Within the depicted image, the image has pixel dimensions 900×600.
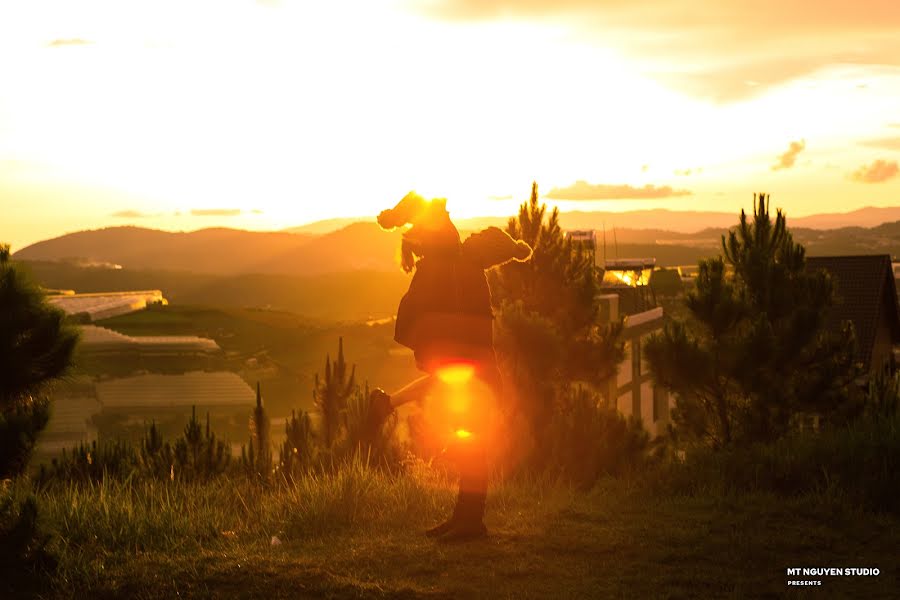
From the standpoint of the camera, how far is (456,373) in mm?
7336

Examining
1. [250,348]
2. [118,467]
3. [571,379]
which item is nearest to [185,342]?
[250,348]

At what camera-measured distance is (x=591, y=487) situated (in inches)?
397

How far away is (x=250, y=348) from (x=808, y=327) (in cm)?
12004

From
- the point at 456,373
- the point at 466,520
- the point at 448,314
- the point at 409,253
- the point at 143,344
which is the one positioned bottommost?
the point at 143,344

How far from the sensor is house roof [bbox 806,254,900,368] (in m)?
35.7

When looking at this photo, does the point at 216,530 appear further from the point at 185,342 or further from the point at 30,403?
the point at 185,342

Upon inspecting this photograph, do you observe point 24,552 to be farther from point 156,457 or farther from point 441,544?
point 156,457

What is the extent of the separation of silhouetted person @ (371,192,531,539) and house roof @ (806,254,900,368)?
30.4m

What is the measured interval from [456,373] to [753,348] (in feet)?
49.0

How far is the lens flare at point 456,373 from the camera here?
289 inches

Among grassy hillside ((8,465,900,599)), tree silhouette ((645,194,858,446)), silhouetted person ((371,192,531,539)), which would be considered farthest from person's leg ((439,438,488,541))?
tree silhouette ((645,194,858,446))

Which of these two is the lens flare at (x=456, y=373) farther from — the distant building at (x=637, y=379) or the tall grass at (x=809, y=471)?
the distant building at (x=637, y=379)

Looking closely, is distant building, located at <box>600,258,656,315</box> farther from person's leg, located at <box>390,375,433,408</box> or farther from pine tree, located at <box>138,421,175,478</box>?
person's leg, located at <box>390,375,433,408</box>

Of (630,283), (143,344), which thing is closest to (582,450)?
(630,283)
